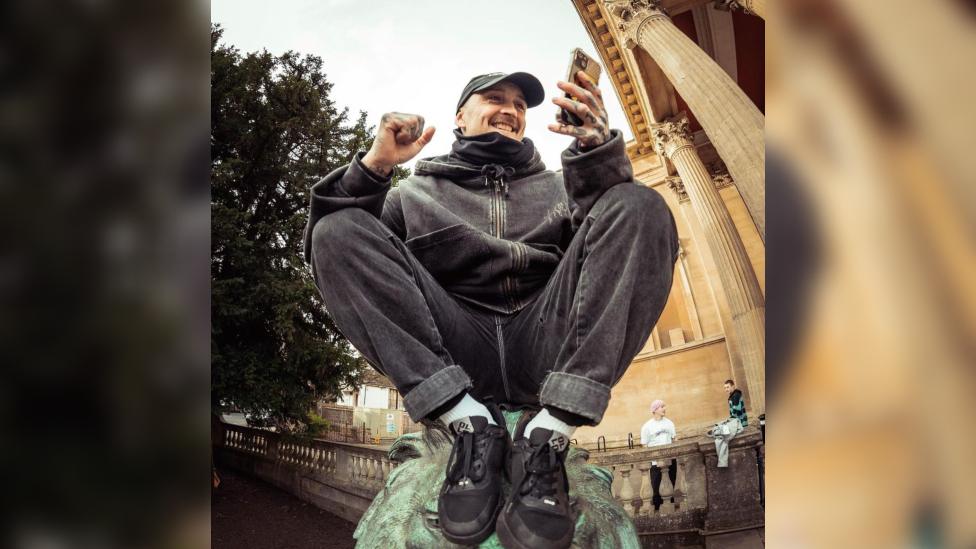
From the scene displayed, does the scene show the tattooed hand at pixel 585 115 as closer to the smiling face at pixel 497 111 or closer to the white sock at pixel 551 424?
the smiling face at pixel 497 111

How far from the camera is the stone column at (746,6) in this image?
22.8 ft

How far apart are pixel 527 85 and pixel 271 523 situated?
10.2 m

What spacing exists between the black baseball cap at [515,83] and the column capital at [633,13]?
952cm

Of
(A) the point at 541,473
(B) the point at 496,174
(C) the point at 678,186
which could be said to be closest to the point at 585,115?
(B) the point at 496,174

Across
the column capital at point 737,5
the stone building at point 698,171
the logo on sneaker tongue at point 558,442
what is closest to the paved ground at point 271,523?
the stone building at point 698,171

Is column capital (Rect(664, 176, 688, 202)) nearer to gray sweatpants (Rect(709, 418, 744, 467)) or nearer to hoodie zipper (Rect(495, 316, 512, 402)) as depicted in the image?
gray sweatpants (Rect(709, 418, 744, 467))

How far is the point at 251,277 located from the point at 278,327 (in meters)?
1.10

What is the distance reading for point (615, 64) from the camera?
13.8 meters

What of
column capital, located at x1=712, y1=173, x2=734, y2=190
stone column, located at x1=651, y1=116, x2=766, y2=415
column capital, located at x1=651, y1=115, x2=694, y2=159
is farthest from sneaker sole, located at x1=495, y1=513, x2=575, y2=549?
column capital, located at x1=712, y1=173, x2=734, y2=190

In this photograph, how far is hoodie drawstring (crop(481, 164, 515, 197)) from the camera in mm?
1974

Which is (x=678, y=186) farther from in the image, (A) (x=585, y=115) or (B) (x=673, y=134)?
(A) (x=585, y=115)
